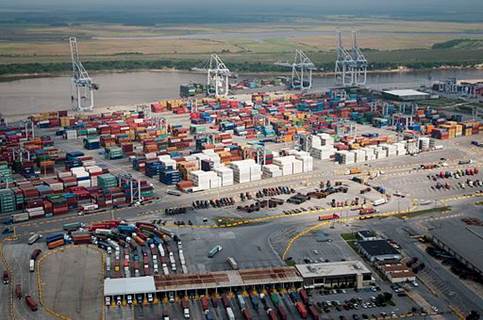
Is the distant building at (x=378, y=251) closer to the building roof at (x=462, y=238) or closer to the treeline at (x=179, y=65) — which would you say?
the building roof at (x=462, y=238)

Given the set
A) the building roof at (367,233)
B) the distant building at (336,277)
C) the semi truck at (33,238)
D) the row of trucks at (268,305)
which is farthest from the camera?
the building roof at (367,233)

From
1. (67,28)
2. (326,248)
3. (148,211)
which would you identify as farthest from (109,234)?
(67,28)

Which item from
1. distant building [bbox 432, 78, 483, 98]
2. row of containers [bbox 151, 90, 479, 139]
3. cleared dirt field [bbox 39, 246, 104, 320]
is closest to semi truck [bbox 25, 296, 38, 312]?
cleared dirt field [bbox 39, 246, 104, 320]

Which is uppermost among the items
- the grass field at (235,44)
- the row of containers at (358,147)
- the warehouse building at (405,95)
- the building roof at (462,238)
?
the grass field at (235,44)

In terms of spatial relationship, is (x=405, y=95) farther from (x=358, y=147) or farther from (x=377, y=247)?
(x=377, y=247)

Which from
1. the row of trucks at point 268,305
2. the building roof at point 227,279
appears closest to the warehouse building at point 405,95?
the building roof at point 227,279

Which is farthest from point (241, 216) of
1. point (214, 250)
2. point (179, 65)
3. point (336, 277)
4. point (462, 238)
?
point (179, 65)
